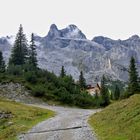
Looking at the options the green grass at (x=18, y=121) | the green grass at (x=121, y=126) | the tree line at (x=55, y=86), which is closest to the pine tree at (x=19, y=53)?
the tree line at (x=55, y=86)

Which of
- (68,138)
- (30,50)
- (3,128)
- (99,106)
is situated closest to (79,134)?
(68,138)

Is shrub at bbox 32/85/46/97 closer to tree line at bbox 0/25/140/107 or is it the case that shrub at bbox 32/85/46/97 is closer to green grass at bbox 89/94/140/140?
tree line at bbox 0/25/140/107

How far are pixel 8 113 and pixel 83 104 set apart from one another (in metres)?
36.8

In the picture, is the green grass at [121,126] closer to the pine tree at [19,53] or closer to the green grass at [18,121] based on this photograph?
the green grass at [18,121]

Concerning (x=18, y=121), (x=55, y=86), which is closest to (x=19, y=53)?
(x=55, y=86)

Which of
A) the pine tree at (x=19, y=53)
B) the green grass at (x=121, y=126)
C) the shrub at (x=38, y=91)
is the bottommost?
the green grass at (x=121, y=126)

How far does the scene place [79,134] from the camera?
37375 mm

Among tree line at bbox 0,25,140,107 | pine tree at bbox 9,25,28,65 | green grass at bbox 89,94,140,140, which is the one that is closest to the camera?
green grass at bbox 89,94,140,140

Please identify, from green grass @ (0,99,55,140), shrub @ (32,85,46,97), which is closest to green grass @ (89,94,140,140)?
green grass @ (0,99,55,140)

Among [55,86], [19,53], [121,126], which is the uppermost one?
[19,53]

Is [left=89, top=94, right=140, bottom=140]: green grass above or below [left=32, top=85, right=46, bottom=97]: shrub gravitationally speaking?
below

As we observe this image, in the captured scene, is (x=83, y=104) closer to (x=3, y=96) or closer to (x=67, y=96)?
(x=67, y=96)

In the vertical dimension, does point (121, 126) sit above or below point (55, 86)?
below

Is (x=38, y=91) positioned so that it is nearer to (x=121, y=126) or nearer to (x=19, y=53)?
(x=19, y=53)
